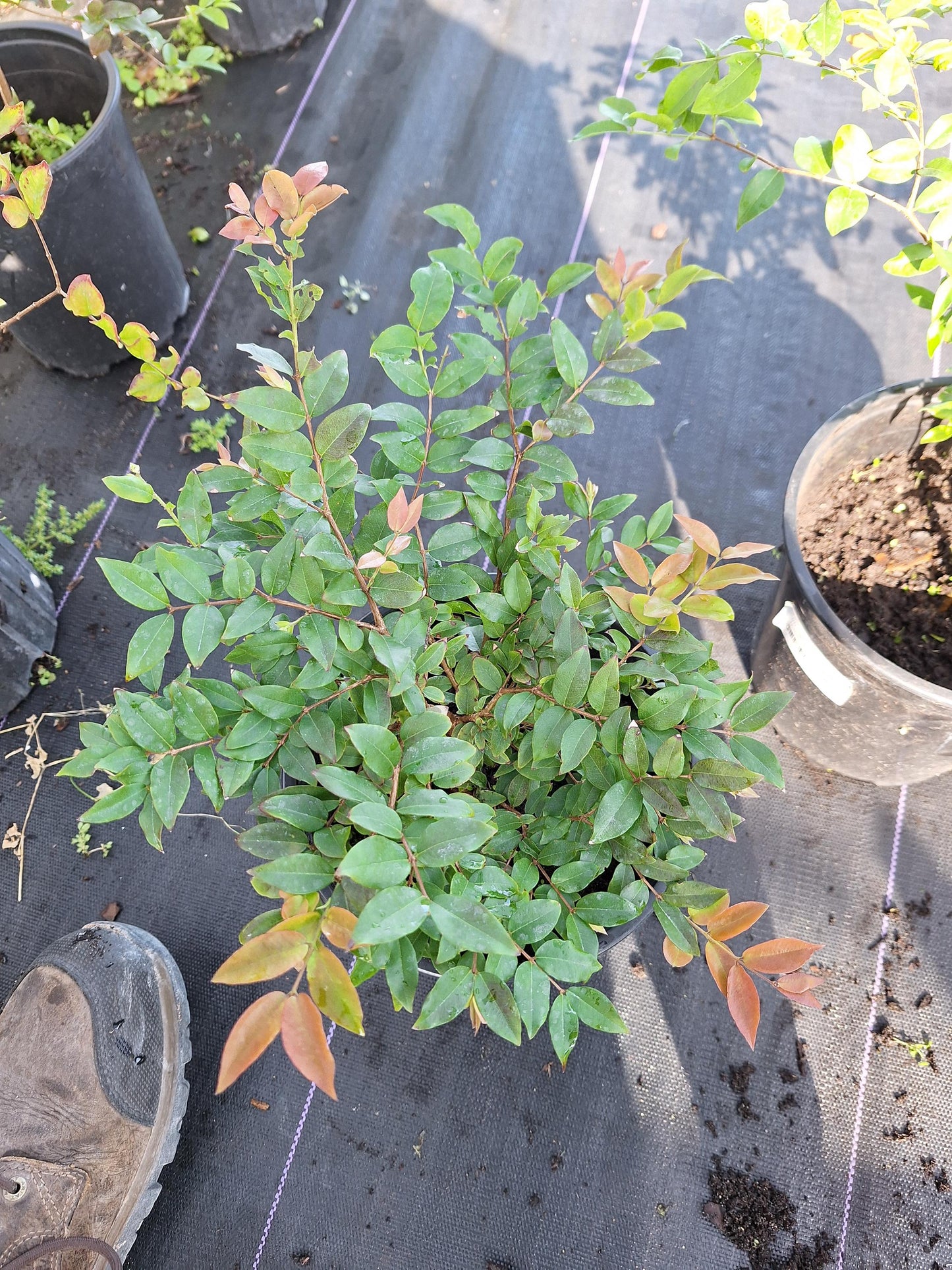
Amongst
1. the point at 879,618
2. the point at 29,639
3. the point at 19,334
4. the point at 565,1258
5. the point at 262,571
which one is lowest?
the point at 565,1258

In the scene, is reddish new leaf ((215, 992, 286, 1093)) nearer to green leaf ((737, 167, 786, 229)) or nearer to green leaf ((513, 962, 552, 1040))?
green leaf ((513, 962, 552, 1040))

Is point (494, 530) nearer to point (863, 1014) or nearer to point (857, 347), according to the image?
point (863, 1014)

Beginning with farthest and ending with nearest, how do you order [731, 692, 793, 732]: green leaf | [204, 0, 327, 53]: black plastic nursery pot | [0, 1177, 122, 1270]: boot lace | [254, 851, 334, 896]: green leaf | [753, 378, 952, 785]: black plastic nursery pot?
[204, 0, 327, 53]: black plastic nursery pot, [753, 378, 952, 785]: black plastic nursery pot, [0, 1177, 122, 1270]: boot lace, [731, 692, 793, 732]: green leaf, [254, 851, 334, 896]: green leaf

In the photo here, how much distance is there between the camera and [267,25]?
2.31m

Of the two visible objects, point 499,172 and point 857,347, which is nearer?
point 857,347

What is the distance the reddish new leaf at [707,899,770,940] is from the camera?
774 mm

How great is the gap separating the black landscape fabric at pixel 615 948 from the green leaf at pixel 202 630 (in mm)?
903

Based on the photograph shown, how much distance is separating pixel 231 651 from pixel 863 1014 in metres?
1.32

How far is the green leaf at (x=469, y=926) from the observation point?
0.58 metres

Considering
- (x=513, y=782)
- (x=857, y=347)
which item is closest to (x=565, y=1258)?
(x=513, y=782)

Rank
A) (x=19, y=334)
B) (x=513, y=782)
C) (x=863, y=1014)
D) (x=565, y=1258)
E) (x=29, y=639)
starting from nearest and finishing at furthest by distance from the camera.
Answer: (x=513, y=782)
(x=565, y=1258)
(x=863, y=1014)
(x=29, y=639)
(x=19, y=334)

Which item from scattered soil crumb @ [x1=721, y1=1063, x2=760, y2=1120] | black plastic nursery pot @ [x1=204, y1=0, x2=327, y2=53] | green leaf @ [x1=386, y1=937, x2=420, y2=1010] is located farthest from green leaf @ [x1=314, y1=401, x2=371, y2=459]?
black plastic nursery pot @ [x1=204, y1=0, x2=327, y2=53]

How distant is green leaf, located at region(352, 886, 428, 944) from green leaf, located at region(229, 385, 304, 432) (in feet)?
1.32

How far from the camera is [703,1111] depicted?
4.52 ft
